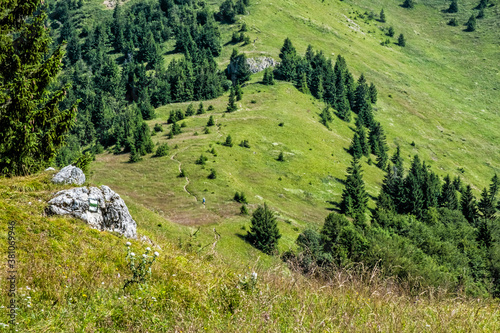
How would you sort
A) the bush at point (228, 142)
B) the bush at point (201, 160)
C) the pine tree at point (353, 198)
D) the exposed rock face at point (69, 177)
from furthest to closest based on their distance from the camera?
1. the bush at point (228, 142)
2. the pine tree at point (353, 198)
3. the bush at point (201, 160)
4. the exposed rock face at point (69, 177)

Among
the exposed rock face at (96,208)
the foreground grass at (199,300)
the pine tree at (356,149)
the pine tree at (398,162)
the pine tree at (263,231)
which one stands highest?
the foreground grass at (199,300)

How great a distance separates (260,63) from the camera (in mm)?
152250

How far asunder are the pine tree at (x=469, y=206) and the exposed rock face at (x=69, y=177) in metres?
112

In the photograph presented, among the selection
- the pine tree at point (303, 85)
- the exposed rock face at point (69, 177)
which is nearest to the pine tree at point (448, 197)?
the pine tree at point (303, 85)

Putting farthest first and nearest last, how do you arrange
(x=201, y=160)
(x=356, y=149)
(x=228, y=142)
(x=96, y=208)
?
(x=356, y=149), (x=228, y=142), (x=201, y=160), (x=96, y=208)

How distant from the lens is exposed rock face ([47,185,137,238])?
37.9 feet

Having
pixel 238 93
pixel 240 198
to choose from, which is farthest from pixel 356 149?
pixel 240 198

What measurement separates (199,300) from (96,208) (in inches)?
307

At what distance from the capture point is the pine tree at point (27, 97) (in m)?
18.4

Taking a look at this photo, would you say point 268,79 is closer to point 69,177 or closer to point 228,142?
point 228,142

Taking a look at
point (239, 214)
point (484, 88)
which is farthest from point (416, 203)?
point (484, 88)

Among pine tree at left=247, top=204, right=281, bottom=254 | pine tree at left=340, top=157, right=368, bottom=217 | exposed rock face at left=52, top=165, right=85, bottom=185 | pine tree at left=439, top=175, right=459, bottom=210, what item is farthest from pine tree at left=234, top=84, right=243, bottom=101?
exposed rock face at left=52, top=165, right=85, bottom=185

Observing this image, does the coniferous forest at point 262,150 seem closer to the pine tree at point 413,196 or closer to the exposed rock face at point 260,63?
the pine tree at point 413,196

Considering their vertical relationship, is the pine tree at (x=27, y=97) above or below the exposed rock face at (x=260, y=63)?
above
